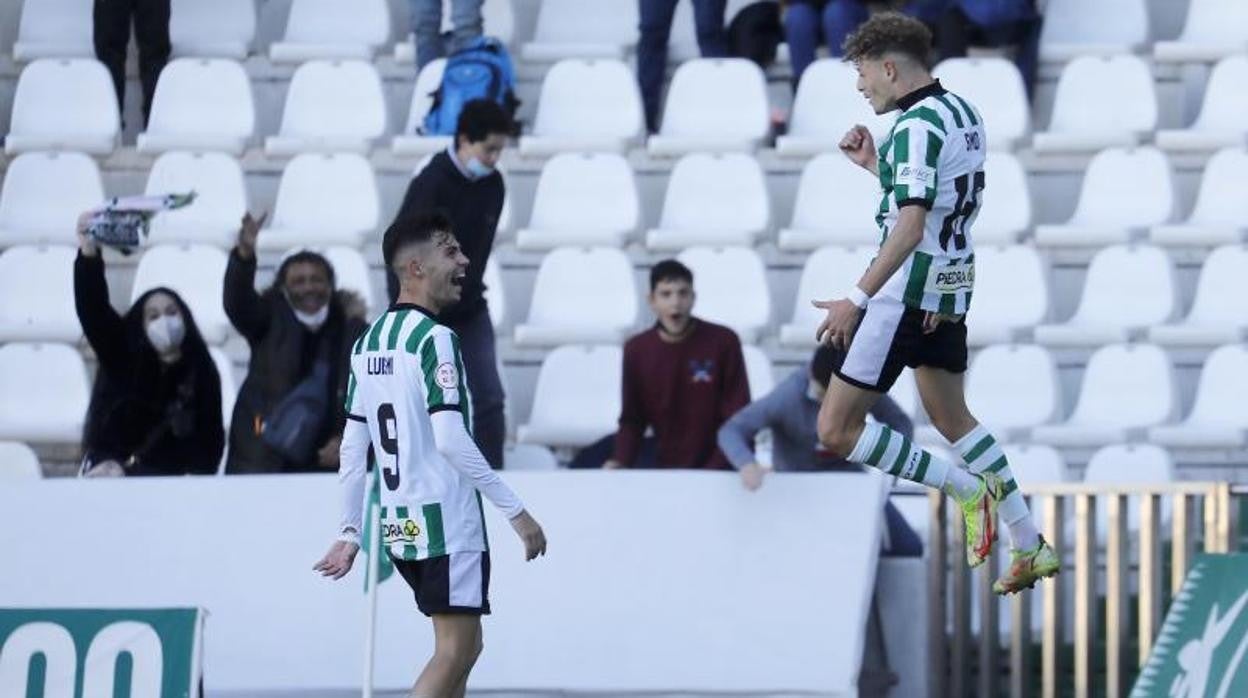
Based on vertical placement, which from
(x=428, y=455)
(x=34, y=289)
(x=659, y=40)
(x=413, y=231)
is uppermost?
(x=659, y=40)

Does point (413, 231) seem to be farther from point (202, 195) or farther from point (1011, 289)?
point (202, 195)

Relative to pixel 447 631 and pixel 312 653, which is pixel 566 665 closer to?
pixel 312 653

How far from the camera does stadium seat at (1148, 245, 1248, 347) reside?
1216 centimetres

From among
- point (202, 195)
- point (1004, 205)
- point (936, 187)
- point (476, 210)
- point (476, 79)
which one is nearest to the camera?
point (936, 187)

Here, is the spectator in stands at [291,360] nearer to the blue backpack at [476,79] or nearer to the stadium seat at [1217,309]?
the blue backpack at [476,79]

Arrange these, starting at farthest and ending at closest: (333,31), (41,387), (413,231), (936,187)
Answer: (333,31) < (41,387) < (413,231) < (936,187)

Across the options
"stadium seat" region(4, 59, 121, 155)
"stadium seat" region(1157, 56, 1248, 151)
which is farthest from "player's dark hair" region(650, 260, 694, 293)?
"stadium seat" region(4, 59, 121, 155)

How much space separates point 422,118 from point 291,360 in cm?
288

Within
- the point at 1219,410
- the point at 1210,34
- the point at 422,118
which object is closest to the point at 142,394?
the point at 422,118

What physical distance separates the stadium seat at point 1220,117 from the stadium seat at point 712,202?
177 cm

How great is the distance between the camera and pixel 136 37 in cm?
1404

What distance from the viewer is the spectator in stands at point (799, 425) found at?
9727mm

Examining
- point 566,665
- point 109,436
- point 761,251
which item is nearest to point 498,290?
point 761,251

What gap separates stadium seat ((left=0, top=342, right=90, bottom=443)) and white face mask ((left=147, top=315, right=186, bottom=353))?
182 cm
